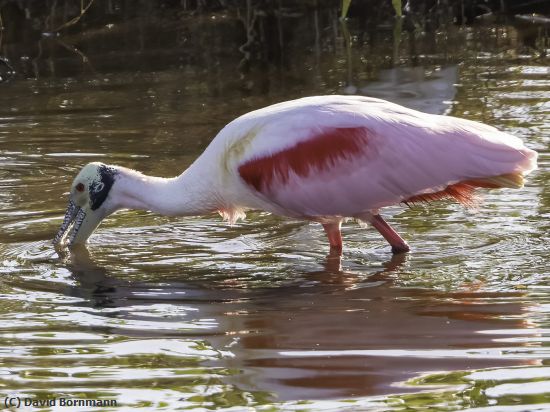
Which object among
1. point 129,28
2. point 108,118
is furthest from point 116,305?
point 129,28

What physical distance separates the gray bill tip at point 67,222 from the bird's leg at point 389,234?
1.85 m

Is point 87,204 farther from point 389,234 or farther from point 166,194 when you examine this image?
point 389,234

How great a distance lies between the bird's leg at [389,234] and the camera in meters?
7.22

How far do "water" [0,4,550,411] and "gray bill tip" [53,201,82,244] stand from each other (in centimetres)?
11

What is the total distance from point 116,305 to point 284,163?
134cm

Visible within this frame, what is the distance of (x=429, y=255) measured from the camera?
23.7 ft

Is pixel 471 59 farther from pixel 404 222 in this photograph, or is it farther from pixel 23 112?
pixel 404 222

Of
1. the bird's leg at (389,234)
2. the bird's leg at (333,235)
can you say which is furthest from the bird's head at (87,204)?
the bird's leg at (389,234)

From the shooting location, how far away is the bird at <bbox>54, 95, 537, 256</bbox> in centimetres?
695

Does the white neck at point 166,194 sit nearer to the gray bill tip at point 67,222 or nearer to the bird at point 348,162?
the bird at point 348,162

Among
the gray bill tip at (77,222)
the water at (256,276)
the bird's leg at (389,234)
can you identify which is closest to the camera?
the water at (256,276)

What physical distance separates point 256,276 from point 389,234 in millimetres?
852

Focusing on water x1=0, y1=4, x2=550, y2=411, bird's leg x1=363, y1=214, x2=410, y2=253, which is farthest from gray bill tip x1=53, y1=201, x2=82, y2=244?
bird's leg x1=363, y1=214, x2=410, y2=253

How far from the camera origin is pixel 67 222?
25.7 feet
